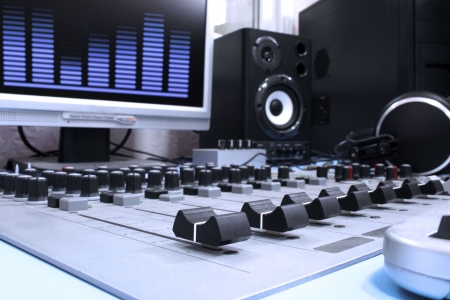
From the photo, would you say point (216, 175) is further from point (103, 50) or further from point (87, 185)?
point (103, 50)

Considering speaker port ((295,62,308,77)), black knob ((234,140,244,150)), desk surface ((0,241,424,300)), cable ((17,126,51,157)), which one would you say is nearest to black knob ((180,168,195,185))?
desk surface ((0,241,424,300))

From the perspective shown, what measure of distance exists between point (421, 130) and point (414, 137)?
3 cm

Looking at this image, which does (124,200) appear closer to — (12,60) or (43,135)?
(12,60)

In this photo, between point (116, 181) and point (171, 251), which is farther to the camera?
point (116, 181)

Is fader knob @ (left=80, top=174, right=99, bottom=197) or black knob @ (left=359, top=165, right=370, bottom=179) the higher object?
black knob @ (left=359, top=165, right=370, bottom=179)

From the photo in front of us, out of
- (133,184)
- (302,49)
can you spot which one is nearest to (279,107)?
(302,49)

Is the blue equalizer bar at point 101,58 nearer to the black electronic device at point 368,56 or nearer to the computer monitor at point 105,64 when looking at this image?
the computer monitor at point 105,64

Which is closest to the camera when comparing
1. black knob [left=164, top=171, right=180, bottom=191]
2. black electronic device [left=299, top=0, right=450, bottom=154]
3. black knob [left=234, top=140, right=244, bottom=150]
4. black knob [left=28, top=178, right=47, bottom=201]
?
black knob [left=28, top=178, right=47, bottom=201]

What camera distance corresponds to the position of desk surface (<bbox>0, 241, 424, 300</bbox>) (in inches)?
9.4

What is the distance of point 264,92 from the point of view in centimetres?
144

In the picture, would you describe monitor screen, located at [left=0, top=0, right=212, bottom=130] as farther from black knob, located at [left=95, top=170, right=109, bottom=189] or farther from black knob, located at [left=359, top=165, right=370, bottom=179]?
black knob, located at [left=359, top=165, right=370, bottom=179]

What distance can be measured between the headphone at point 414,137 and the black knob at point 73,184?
825 millimetres

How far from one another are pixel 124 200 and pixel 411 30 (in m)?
1.23

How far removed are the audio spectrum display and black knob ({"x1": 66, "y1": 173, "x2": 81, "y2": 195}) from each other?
516 millimetres
